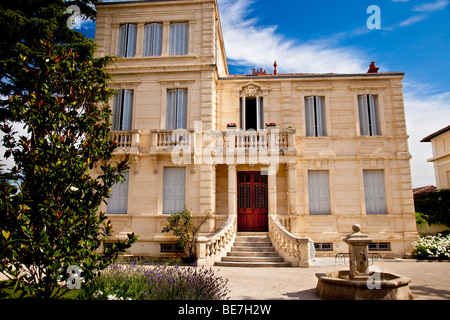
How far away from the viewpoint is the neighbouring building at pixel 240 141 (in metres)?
14.3

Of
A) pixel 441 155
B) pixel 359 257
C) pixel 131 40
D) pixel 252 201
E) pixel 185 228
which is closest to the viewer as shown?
pixel 359 257

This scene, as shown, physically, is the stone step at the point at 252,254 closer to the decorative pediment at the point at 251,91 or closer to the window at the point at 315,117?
the window at the point at 315,117

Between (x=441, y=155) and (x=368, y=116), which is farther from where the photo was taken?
(x=441, y=155)

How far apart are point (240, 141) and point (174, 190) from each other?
383 cm

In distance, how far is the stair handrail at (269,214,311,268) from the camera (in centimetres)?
1126

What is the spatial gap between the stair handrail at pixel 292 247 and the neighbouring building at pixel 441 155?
16921mm

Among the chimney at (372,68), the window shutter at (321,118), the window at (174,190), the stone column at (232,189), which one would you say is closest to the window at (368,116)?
the window shutter at (321,118)

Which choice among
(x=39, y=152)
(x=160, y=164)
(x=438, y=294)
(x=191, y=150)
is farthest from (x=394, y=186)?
(x=39, y=152)

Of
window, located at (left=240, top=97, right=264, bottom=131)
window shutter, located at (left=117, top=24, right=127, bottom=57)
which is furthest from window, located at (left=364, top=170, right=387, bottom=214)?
window shutter, located at (left=117, top=24, right=127, bottom=57)

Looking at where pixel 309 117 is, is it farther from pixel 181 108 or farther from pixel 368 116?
pixel 181 108

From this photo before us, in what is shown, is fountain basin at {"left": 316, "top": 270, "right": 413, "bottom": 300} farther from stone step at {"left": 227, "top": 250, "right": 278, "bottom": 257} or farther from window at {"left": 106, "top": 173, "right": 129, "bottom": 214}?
window at {"left": 106, "top": 173, "right": 129, "bottom": 214}

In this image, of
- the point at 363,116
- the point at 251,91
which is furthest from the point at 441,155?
the point at 251,91

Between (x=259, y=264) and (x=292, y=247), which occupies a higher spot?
(x=292, y=247)

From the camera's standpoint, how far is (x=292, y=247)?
11594 mm
